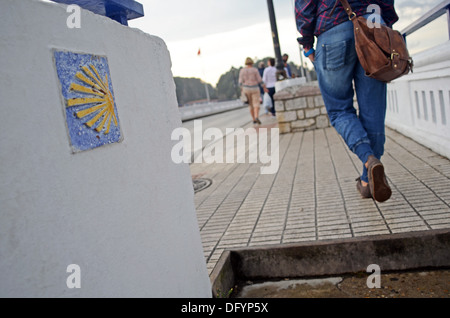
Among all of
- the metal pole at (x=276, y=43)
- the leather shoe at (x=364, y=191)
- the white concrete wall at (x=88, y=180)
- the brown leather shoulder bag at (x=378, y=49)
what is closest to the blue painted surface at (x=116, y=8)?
the white concrete wall at (x=88, y=180)

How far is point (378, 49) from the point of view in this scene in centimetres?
305

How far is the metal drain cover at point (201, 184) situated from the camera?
5.30 m

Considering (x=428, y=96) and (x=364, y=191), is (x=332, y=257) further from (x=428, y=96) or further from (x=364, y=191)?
(x=428, y=96)

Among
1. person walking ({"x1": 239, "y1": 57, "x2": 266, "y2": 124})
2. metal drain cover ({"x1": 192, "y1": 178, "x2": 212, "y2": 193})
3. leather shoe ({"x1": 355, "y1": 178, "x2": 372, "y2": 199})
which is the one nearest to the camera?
leather shoe ({"x1": 355, "y1": 178, "x2": 372, "y2": 199})

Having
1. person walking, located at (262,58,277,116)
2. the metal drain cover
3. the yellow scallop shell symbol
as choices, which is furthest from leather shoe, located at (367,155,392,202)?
person walking, located at (262,58,277,116)

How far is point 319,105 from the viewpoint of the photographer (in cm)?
941

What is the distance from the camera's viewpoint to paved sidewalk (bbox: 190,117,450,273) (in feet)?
9.67

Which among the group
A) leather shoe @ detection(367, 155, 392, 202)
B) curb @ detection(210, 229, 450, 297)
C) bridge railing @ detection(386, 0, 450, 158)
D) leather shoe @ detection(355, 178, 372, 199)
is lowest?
curb @ detection(210, 229, 450, 297)

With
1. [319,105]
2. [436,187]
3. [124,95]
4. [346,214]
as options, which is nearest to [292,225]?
[346,214]

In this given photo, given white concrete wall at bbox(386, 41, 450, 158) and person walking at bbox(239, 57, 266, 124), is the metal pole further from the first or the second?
white concrete wall at bbox(386, 41, 450, 158)

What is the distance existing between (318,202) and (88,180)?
262 cm

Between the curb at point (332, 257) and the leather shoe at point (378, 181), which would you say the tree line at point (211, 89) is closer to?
the leather shoe at point (378, 181)

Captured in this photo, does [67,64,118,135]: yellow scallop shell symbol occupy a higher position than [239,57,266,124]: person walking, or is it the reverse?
[239,57,266,124]: person walking

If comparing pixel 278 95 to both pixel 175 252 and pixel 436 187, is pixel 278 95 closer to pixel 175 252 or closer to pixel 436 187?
pixel 436 187
